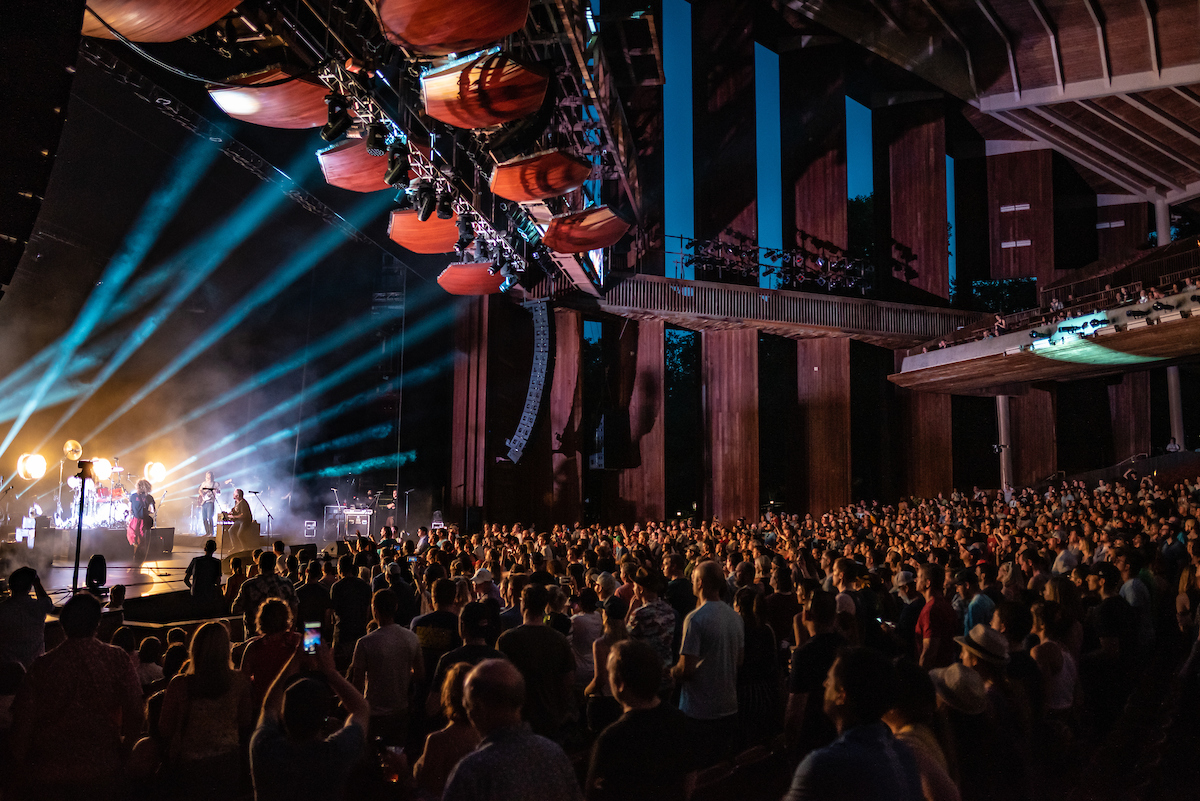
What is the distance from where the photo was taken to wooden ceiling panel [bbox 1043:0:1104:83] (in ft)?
63.5

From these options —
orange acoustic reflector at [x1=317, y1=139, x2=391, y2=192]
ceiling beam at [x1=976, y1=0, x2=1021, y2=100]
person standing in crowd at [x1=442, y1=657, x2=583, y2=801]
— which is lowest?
person standing in crowd at [x1=442, y1=657, x2=583, y2=801]

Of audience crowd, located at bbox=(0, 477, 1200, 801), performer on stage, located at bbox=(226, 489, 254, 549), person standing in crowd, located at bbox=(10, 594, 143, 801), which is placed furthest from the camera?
performer on stage, located at bbox=(226, 489, 254, 549)

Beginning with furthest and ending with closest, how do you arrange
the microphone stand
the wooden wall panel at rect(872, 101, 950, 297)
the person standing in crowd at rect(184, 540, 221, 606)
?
the wooden wall panel at rect(872, 101, 950, 297)
the microphone stand
the person standing in crowd at rect(184, 540, 221, 606)

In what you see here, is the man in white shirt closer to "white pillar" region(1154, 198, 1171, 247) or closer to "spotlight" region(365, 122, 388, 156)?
"spotlight" region(365, 122, 388, 156)

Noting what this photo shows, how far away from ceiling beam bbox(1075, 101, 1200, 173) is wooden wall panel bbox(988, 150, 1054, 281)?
8.85 feet

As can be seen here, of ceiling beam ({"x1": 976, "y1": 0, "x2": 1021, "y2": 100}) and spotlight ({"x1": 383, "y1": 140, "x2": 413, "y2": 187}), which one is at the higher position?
ceiling beam ({"x1": 976, "y1": 0, "x2": 1021, "y2": 100})

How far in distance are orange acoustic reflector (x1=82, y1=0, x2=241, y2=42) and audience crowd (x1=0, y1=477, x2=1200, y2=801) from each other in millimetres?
3273

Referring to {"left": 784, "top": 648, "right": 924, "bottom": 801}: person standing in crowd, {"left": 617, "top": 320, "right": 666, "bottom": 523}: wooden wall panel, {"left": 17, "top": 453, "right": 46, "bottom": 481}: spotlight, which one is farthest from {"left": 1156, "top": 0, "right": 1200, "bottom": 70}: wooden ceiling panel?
{"left": 17, "top": 453, "right": 46, "bottom": 481}: spotlight

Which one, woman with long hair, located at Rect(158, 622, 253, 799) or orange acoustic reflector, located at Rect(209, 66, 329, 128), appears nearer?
woman with long hair, located at Rect(158, 622, 253, 799)

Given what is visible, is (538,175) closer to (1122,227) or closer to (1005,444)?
(1005,444)

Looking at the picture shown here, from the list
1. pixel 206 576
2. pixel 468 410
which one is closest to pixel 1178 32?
pixel 468 410

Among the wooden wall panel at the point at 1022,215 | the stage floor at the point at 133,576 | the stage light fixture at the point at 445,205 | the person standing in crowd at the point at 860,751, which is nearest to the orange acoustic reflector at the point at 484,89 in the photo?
the stage light fixture at the point at 445,205

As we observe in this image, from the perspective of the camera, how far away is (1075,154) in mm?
23172

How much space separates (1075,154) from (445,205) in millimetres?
20198
